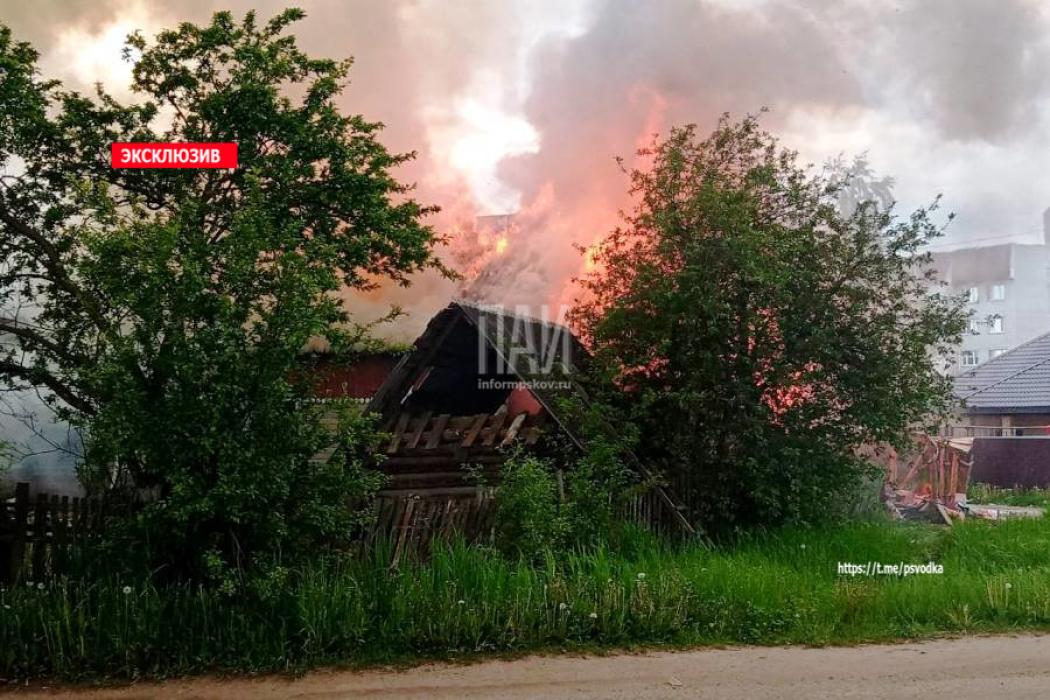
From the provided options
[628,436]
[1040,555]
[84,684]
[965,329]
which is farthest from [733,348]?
[84,684]

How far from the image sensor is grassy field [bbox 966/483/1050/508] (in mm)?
15670

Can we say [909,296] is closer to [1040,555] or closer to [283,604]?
[1040,555]

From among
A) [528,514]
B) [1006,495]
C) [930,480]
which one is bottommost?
[1006,495]

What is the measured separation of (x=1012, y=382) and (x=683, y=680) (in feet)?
58.2

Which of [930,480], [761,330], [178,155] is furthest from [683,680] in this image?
[930,480]

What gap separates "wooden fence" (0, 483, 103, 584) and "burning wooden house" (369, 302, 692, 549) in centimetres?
275

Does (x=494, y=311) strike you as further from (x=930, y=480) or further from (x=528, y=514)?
(x=930, y=480)

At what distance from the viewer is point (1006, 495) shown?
53.8 feet

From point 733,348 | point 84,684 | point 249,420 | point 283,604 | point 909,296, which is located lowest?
point 84,684

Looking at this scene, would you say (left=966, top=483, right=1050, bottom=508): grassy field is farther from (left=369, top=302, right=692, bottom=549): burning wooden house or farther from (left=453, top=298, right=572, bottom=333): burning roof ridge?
(left=453, top=298, right=572, bottom=333): burning roof ridge

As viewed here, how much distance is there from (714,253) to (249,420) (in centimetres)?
605

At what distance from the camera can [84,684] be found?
207 inches

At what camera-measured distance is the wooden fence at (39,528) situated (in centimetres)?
684

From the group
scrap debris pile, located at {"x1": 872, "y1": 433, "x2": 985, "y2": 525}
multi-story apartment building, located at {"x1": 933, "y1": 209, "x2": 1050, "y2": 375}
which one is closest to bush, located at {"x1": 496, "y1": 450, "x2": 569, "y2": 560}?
scrap debris pile, located at {"x1": 872, "y1": 433, "x2": 985, "y2": 525}
